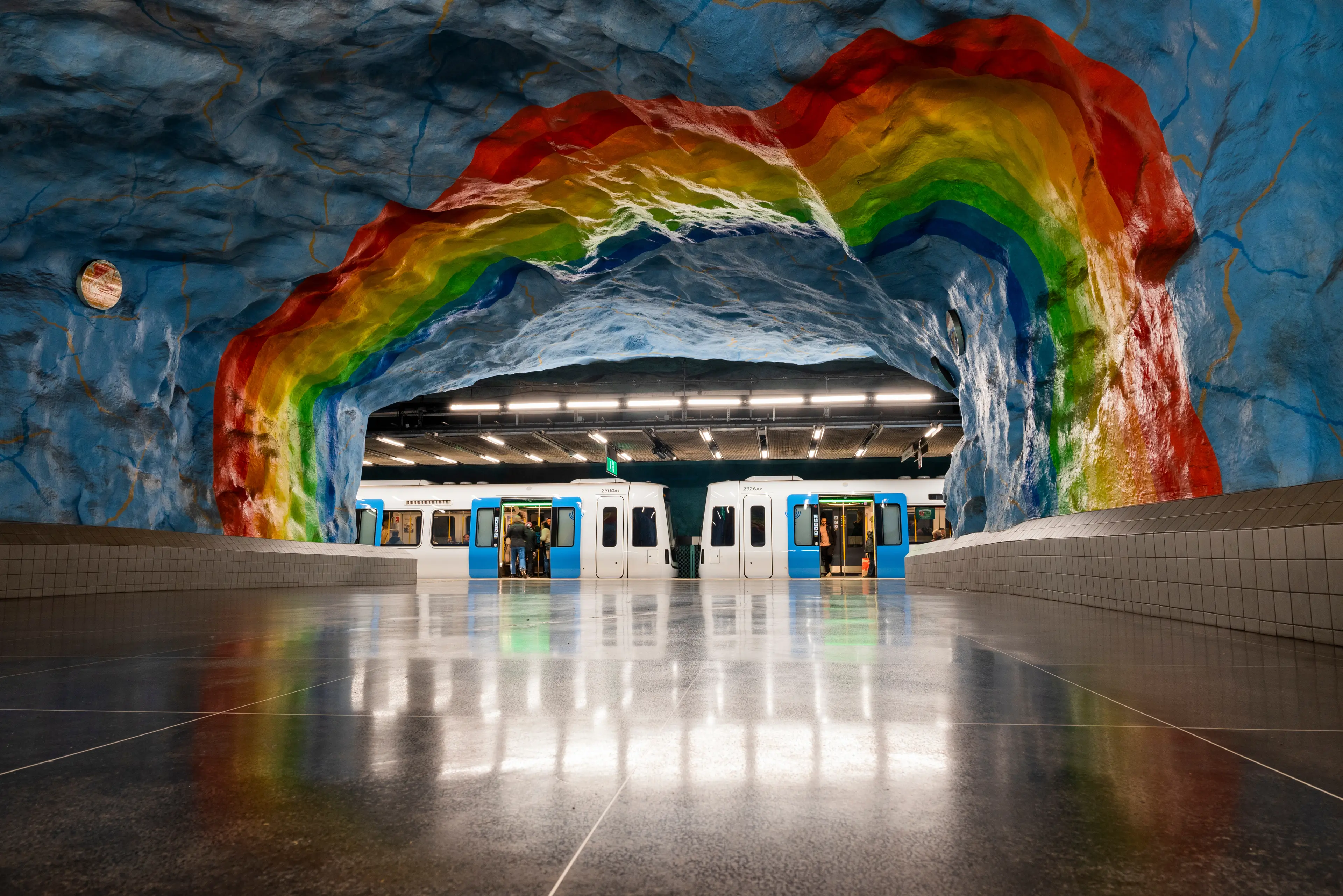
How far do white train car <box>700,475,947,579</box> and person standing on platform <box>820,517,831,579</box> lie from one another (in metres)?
0.02

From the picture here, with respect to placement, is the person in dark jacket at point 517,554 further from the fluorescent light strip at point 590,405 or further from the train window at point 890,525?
the train window at point 890,525

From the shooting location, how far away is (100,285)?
7844mm

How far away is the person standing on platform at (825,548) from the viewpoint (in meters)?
18.5

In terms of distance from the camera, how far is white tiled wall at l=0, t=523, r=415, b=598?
7238 mm

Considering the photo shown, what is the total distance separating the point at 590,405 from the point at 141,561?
10.2 meters

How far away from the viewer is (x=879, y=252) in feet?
28.2

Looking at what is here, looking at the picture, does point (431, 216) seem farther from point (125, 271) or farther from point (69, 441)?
point (69, 441)

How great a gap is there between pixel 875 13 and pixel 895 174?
2.15 m

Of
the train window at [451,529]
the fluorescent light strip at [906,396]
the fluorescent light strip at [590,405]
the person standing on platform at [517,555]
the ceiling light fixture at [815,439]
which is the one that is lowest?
the person standing on platform at [517,555]

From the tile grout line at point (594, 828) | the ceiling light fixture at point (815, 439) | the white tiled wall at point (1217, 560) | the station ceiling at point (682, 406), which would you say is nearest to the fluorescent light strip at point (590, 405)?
the station ceiling at point (682, 406)

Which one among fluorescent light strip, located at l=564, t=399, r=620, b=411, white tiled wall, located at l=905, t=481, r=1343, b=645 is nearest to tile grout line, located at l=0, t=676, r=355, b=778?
white tiled wall, located at l=905, t=481, r=1343, b=645

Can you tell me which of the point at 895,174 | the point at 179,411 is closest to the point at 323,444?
the point at 179,411

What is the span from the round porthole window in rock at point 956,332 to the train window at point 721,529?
943cm

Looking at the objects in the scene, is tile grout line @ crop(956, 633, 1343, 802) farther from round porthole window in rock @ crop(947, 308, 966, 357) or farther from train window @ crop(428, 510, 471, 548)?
train window @ crop(428, 510, 471, 548)
